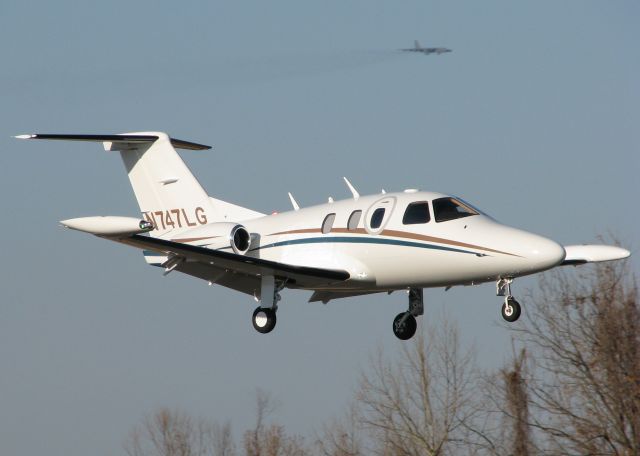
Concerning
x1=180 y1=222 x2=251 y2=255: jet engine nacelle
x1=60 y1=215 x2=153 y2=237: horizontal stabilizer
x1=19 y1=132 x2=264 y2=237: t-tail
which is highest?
x1=19 y1=132 x2=264 y2=237: t-tail

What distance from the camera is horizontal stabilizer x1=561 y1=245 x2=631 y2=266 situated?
2562 cm

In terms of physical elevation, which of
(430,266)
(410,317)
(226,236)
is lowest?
(410,317)

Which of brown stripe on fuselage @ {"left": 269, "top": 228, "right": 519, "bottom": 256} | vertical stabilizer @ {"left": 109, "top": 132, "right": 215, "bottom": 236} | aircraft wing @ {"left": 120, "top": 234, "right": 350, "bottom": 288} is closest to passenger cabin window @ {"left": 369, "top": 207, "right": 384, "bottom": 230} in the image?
brown stripe on fuselage @ {"left": 269, "top": 228, "right": 519, "bottom": 256}

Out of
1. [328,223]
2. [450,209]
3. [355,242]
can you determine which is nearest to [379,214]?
[355,242]

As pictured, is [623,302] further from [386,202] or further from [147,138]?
[147,138]

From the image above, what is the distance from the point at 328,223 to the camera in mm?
25984

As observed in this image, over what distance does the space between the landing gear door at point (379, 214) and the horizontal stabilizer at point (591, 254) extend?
378cm

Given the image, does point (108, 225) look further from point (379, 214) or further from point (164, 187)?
point (164, 187)

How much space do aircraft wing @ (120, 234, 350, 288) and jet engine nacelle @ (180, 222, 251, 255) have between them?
2.21ft

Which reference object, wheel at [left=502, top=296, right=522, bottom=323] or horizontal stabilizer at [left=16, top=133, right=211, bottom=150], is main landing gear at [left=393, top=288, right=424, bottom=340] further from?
horizontal stabilizer at [left=16, top=133, right=211, bottom=150]

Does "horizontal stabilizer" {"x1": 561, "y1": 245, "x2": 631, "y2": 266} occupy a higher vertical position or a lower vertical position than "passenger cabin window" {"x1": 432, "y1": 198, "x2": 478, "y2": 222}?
lower

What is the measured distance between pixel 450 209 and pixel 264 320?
14.8 ft

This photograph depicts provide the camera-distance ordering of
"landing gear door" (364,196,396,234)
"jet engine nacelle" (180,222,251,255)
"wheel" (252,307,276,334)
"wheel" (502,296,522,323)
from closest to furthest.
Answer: "wheel" (502,296,522,323), "landing gear door" (364,196,396,234), "wheel" (252,307,276,334), "jet engine nacelle" (180,222,251,255)

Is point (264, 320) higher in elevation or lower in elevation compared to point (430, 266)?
lower
